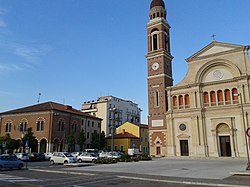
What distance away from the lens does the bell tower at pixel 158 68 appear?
1785 inches

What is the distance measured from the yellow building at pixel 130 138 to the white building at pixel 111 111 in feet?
19.1

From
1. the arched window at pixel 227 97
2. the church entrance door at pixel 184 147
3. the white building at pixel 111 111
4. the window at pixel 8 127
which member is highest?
the white building at pixel 111 111

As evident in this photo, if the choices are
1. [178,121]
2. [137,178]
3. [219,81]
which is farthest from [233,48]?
[137,178]

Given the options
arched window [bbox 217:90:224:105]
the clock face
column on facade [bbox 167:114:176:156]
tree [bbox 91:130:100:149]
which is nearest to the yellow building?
tree [bbox 91:130:100:149]

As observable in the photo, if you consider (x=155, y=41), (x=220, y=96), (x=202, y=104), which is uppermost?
(x=155, y=41)

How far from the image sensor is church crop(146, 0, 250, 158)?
123ft

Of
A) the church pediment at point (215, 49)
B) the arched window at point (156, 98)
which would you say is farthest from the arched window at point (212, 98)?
the arched window at point (156, 98)

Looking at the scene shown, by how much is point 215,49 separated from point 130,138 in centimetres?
3140

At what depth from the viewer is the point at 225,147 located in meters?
38.1

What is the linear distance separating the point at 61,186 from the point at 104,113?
66.4 meters

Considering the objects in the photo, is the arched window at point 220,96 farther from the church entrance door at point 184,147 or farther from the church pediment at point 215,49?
the church entrance door at point 184,147

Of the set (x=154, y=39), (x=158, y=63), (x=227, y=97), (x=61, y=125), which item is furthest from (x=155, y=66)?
(x=61, y=125)

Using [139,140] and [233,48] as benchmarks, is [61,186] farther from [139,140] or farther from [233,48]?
[139,140]

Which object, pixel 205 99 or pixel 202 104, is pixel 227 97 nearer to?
pixel 205 99
